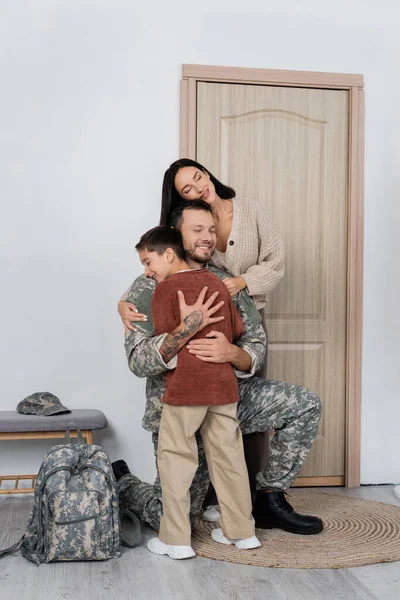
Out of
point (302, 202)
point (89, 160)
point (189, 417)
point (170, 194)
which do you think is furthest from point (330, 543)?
point (89, 160)

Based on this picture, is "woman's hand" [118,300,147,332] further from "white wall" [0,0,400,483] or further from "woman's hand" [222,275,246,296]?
"white wall" [0,0,400,483]

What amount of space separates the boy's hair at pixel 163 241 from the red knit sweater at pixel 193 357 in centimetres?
9

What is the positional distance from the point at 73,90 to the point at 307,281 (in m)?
1.43

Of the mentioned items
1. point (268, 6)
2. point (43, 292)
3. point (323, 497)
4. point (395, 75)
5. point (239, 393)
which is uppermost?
point (268, 6)

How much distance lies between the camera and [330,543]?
278 cm

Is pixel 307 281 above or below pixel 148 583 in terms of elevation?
above

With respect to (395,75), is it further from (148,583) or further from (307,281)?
(148,583)

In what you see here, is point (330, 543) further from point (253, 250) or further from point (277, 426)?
point (253, 250)

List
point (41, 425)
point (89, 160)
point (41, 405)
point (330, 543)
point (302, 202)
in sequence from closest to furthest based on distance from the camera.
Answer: point (330, 543)
point (41, 425)
point (41, 405)
point (89, 160)
point (302, 202)

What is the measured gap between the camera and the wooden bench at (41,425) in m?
3.28

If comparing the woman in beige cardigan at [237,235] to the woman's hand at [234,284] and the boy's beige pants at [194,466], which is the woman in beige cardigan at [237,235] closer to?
the woman's hand at [234,284]

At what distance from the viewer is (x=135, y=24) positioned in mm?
3643

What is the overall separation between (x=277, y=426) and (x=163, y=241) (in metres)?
0.80

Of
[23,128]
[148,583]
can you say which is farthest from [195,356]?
[23,128]
